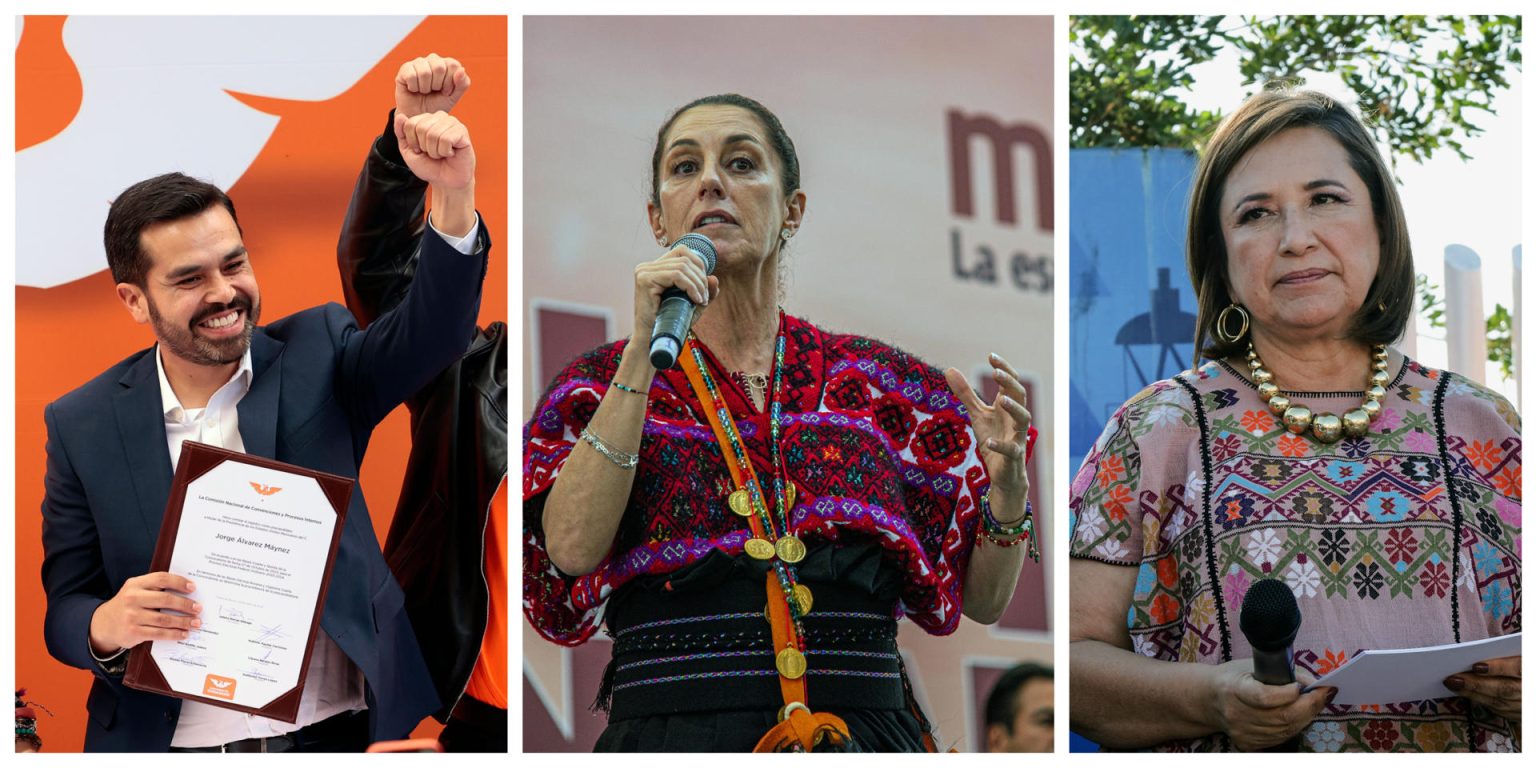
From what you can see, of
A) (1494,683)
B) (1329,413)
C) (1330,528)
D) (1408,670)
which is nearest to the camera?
(1408,670)

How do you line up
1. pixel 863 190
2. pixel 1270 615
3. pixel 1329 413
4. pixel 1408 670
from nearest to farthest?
1. pixel 1270 615
2. pixel 1408 670
3. pixel 1329 413
4. pixel 863 190

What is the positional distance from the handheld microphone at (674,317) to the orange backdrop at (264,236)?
2.10 feet

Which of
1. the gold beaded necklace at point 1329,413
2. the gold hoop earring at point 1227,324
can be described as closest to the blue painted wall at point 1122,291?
the gold hoop earring at point 1227,324

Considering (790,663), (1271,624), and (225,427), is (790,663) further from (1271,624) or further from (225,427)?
(225,427)

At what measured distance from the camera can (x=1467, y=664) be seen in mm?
3457

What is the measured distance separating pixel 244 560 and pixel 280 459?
233mm

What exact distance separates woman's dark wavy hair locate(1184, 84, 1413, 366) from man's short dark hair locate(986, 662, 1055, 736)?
79 cm

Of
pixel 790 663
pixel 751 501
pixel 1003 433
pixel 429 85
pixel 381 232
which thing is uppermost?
pixel 429 85

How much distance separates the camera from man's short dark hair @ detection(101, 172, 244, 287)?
378 cm

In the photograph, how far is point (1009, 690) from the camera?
3.89 metres

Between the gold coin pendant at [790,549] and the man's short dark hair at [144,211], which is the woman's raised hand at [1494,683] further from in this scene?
the man's short dark hair at [144,211]

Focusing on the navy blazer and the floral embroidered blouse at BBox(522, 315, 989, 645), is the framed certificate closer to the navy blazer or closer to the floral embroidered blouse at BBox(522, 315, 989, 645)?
the navy blazer

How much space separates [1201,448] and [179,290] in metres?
2.24
